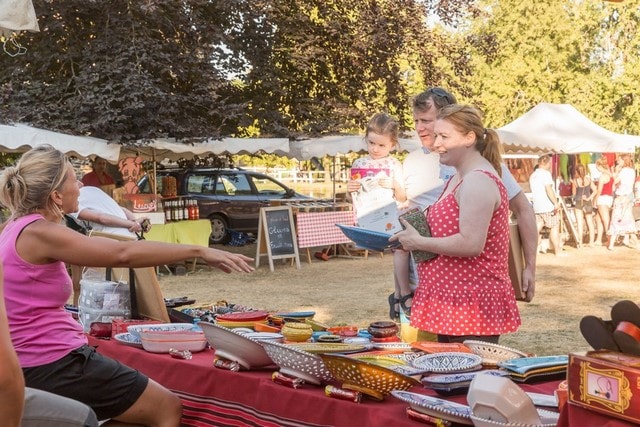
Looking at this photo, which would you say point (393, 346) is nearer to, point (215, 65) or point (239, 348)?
point (239, 348)

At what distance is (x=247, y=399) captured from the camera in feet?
9.48

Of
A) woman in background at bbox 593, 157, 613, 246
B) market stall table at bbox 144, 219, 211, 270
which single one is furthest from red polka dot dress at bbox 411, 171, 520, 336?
woman in background at bbox 593, 157, 613, 246

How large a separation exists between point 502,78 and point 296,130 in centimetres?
2278

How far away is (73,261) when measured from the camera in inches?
115

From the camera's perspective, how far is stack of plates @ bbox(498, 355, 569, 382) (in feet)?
8.46

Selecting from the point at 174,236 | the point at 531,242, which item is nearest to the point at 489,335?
the point at 531,242

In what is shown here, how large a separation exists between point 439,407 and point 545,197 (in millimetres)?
12540

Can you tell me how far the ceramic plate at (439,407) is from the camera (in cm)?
221

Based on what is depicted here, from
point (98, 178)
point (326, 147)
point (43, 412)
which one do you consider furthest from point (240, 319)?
point (326, 147)

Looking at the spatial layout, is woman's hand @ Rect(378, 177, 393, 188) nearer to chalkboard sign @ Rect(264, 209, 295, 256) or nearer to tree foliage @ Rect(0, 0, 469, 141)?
chalkboard sign @ Rect(264, 209, 295, 256)

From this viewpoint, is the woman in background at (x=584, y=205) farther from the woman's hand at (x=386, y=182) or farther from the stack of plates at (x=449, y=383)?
the stack of plates at (x=449, y=383)

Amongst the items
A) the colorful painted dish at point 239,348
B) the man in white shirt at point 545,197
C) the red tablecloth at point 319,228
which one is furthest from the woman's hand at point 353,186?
the man in white shirt at point 545,197

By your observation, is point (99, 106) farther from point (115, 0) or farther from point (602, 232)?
point (602, 232)

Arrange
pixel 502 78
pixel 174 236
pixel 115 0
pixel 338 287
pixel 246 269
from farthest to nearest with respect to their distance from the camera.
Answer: pixel 502 78, pixel 115 0, pixel 174 236, pixel 338 287, pixel 246 269
